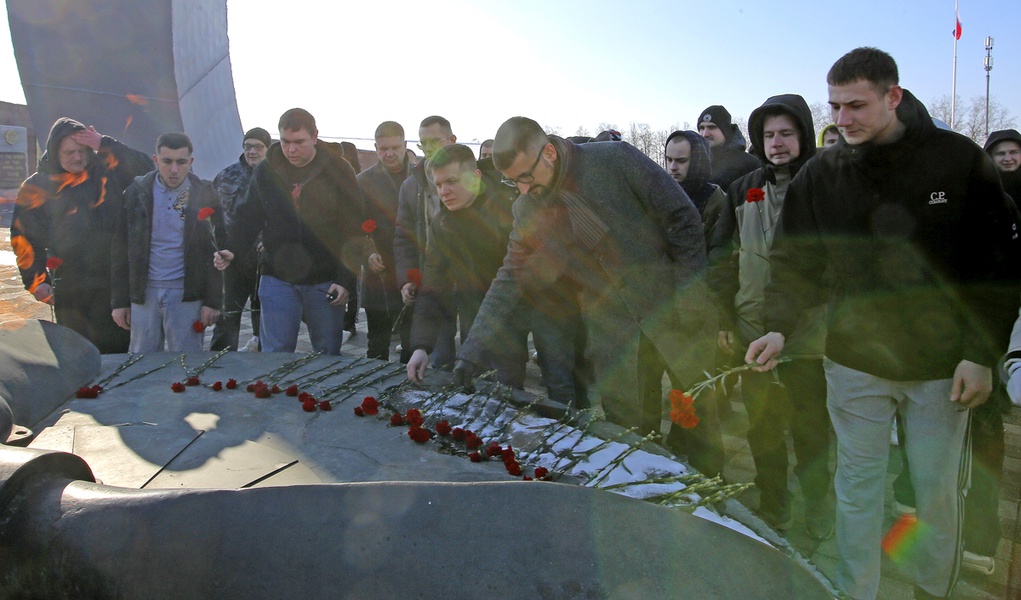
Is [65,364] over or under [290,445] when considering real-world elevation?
over

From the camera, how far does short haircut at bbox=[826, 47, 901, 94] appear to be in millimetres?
2000

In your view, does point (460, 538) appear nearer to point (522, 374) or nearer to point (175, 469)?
point (175, 469)

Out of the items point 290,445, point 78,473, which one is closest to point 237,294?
point 290,445

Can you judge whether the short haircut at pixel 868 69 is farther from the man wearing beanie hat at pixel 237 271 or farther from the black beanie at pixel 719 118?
the man wearing beanie hat at pixel 237 271

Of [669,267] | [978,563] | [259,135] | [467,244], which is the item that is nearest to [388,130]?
[259,135]

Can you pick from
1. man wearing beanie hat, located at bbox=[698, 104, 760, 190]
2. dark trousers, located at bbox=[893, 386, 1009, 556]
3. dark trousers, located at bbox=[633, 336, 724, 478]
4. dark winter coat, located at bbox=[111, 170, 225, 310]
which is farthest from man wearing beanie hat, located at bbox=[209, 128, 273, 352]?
dark trousers, located at bbox=[893, 386, 1009, 556]

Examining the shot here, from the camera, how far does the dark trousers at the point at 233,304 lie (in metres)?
5.09

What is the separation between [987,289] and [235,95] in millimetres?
15762

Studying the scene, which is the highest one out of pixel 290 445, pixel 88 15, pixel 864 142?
pixel 88 15

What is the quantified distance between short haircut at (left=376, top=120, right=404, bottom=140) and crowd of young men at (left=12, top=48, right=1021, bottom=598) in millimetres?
30

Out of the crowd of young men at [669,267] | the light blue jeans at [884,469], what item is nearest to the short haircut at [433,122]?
the crowd of young men at [669,267]

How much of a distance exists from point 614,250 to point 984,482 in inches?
63.9

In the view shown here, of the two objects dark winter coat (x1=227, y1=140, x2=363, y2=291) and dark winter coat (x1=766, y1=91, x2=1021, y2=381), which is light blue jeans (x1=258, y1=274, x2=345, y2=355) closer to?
dark winter coat (x1=227, y1=140, x2=363, y2=291)

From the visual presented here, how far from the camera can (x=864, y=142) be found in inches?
82.2
